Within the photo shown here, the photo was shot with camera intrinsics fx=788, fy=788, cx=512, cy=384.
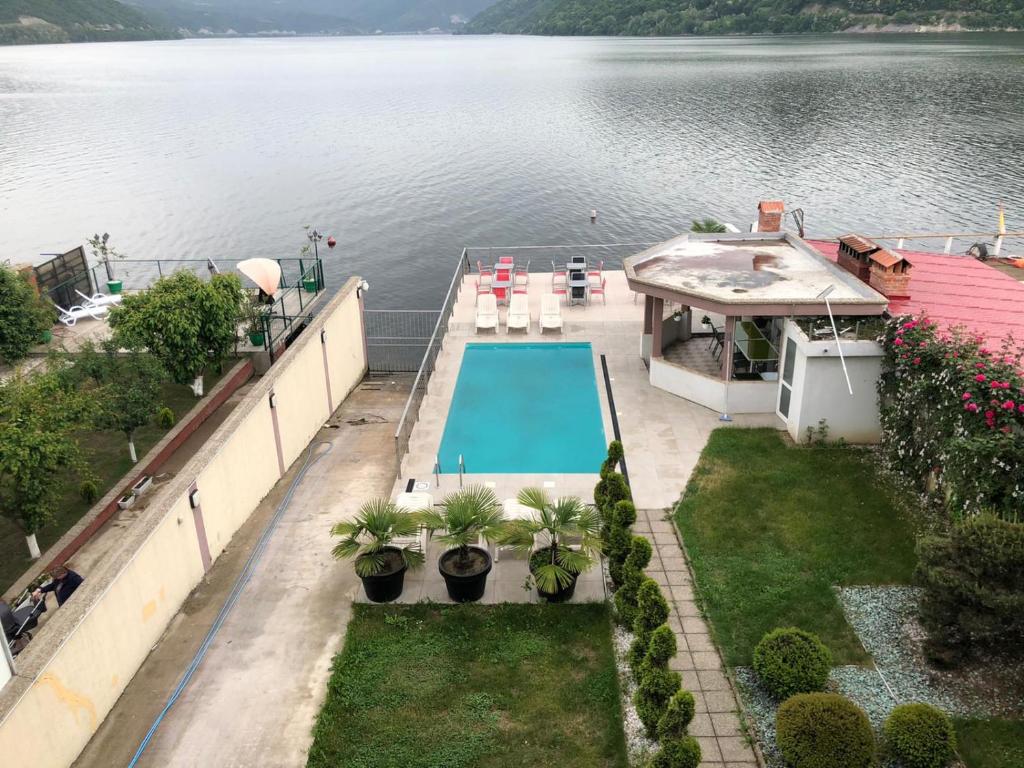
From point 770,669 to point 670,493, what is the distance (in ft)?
17.2

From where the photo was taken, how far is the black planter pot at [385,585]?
11.6 meters

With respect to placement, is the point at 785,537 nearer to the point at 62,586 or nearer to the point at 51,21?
the point at 62,586

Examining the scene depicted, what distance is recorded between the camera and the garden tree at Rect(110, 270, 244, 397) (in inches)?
736

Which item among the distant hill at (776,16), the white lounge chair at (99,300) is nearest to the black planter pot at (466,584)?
the white lounge chair at (99,300)

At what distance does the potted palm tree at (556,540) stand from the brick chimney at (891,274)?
9.06 meters

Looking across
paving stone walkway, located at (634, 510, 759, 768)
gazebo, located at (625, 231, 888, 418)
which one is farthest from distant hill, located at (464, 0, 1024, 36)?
paving stone walkway, located at (634, 510, 759, 768)

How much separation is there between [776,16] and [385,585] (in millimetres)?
152638

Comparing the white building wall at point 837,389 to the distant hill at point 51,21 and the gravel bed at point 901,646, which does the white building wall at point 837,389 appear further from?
the distant hill at point 51,21

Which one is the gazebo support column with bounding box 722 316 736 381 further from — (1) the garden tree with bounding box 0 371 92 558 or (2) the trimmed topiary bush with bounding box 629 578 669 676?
(1) the garden tree with bounding box 0 371 92 558

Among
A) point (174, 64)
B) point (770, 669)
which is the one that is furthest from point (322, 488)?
point (174, 64)

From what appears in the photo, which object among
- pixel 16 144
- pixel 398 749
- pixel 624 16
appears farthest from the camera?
pixel 624 16

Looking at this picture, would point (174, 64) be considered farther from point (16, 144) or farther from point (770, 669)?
point (770, 669)

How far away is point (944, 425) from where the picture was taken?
1210 centimetres

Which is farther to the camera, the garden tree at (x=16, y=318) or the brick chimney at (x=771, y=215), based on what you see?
the brick chimney at (x=771, y=215)
